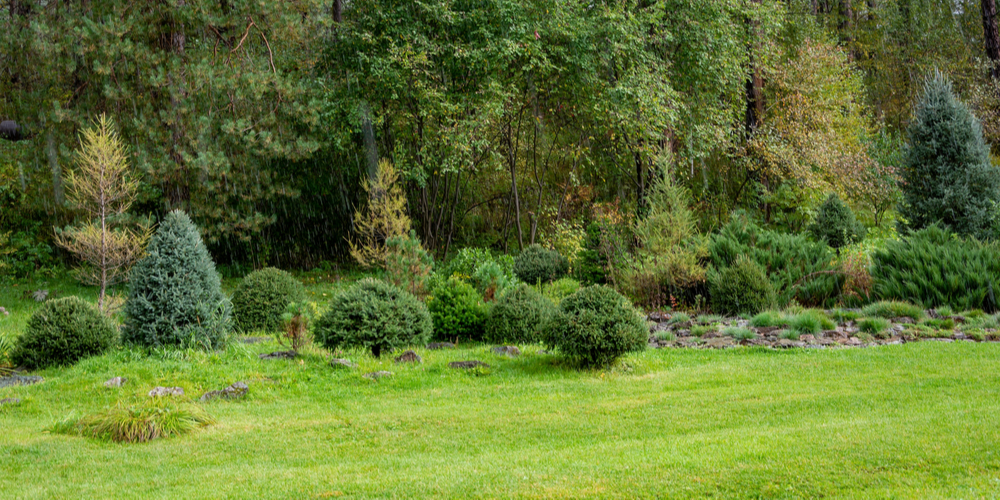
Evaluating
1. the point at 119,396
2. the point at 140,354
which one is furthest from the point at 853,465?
the point at 140,354

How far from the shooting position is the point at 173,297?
923cm

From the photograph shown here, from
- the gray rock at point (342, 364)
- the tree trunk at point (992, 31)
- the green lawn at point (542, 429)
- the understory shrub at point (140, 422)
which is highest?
the tree trunk at point (992, 31)

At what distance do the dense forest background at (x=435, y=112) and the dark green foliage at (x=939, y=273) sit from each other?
4.06 m

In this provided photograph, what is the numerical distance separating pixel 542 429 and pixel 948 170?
485 inches

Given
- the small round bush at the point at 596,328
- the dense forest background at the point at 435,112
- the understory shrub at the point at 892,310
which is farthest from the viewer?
the dense forest background at the point at 435,112

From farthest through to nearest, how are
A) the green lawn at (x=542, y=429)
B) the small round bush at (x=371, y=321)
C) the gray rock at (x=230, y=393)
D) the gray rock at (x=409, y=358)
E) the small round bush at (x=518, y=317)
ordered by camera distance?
the small round bush at (x=518, y=317) → the small round bush at (x=371, y=321) → the gray rock at (x=409, y=358) → the gray rock at (x=230, y=393) → the green lawn at (x=542, y=429)

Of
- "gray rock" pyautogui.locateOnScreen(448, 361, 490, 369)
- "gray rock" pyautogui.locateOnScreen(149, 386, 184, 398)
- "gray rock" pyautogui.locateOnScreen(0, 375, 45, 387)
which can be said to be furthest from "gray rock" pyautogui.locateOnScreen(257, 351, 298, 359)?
"gray rock" pyautogui.locateOnScreen(0, 375, 45, 387)

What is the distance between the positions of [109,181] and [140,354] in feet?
11.1

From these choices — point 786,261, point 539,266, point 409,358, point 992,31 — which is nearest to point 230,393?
point 409,358

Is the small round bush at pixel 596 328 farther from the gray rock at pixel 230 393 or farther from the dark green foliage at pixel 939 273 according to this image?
the dark green foliage at pixel 939 273

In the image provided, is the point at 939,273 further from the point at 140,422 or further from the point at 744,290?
the point at 140,422

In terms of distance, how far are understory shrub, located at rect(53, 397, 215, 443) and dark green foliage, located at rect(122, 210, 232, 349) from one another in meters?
2.67

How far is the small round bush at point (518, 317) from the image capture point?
10031 mm

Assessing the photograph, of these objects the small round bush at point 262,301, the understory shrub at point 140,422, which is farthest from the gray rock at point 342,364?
the small round bush at point 262,301
